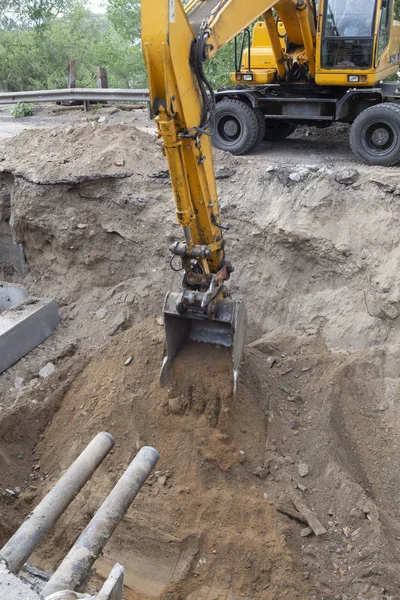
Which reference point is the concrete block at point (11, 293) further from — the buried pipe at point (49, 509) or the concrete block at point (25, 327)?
the buried pipe at point (49, 509)

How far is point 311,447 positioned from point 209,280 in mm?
1846

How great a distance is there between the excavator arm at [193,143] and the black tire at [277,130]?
431cm

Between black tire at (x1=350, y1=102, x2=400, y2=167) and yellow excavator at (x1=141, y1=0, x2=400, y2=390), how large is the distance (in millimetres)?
14

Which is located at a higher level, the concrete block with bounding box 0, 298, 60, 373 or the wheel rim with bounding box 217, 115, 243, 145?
Result: the wheel rim with bounding box 217, 115, 243, 145

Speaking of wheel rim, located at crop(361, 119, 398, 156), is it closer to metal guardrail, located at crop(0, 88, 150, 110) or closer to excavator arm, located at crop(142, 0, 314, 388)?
excavator arm, located at crop(142, 0, 314, 388)

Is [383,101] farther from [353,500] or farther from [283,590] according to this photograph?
[283,590]

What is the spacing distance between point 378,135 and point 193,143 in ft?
15.0

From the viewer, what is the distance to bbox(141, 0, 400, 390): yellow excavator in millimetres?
4172

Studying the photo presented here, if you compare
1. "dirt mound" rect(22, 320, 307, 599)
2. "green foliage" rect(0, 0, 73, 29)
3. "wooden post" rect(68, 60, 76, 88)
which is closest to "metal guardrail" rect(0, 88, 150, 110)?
"wooden post" rect(68, 60, 76, 88)

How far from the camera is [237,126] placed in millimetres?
8883

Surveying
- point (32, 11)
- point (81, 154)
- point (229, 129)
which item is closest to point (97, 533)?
point (81, 154)

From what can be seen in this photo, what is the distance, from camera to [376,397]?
18.8 feet

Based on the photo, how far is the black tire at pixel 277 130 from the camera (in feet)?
31.5

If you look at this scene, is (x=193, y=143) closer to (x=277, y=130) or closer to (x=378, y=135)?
(x=378, y=135)
